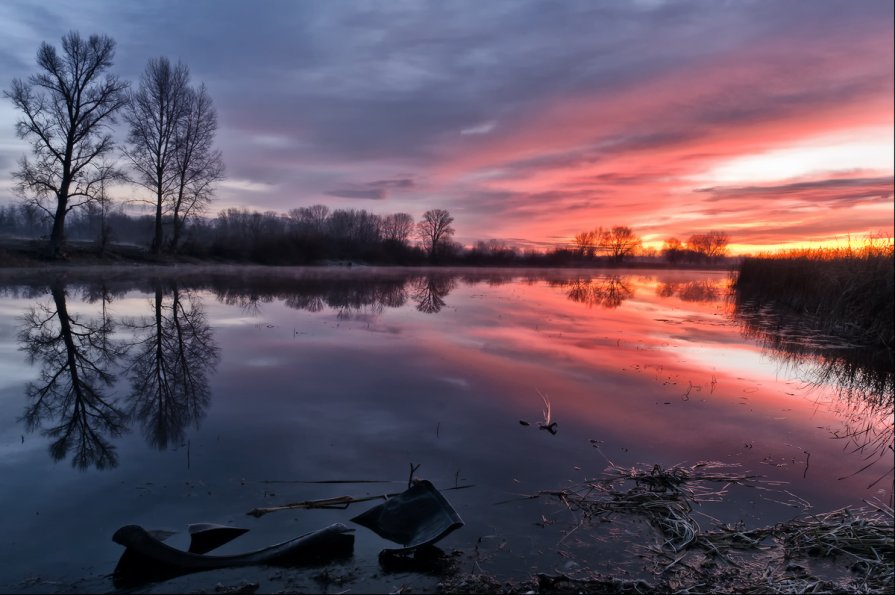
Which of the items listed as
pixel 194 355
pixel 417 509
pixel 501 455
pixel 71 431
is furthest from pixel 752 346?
pixel 71 431

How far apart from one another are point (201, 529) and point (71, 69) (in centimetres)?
4246

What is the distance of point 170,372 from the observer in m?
9.81

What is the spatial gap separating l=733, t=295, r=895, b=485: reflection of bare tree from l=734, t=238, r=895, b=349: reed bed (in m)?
0.75

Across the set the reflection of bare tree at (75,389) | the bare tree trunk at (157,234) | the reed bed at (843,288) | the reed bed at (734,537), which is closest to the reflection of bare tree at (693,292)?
the reed bed at (843,288)

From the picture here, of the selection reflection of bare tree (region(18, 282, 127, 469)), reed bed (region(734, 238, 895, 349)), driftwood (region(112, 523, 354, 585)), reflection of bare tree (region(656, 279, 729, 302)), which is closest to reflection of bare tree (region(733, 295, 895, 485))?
reed bed (region(734, 238, 895, 349))

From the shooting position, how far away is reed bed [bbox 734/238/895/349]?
46.6 feet

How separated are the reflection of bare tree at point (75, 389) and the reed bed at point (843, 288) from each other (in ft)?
57.5

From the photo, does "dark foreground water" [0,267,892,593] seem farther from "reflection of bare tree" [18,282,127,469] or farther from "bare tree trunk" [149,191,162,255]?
"bare tree trunk" [149,191,162,255]

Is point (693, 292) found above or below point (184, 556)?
above

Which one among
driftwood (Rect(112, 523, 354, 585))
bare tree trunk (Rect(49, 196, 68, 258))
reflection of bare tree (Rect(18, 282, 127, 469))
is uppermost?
bare tree trunk (Rect(49, 196, 68, 258))

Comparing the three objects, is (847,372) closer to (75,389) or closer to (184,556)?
(184,556)

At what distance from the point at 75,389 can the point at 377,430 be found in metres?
5.72

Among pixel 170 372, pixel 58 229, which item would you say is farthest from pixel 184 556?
pixel 58 229

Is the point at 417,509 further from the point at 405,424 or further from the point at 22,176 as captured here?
the point at 22,176
